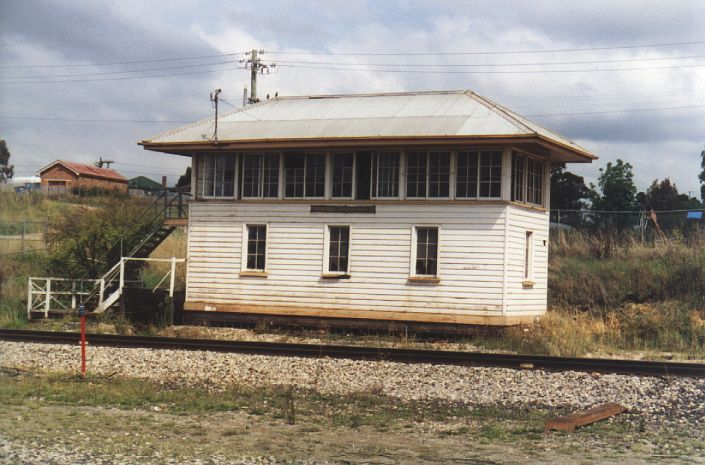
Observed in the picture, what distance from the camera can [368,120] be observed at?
926 inches

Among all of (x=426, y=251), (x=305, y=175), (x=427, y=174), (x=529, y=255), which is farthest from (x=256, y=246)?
(x=529, y=255)

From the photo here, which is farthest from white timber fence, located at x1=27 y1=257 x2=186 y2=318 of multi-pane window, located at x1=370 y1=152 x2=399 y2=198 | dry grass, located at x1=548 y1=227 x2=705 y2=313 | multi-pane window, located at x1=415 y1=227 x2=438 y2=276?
Result: dry grass, located at x1=548 y1=227 x2=705 y2=313

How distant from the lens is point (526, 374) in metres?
14.1

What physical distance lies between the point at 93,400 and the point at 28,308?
1342 cm

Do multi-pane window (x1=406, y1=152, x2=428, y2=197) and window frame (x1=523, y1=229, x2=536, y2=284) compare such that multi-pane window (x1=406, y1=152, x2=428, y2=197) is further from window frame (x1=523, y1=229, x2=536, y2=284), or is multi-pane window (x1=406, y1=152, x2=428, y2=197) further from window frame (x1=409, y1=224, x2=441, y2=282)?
window frame (x1=523, y1=229, x2=536, y2=284)

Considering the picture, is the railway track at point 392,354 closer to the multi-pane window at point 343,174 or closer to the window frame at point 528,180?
the multi-pane window at point 343,174

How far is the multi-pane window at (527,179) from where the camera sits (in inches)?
856

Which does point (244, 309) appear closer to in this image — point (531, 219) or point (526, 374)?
point (531, 219)

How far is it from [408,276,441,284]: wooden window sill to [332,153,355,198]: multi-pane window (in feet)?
9.25

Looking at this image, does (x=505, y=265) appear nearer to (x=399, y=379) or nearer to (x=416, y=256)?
(x=416, y=256)

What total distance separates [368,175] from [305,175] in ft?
5.89

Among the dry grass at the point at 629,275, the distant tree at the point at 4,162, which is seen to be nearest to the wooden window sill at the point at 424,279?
the dry grass at the point at 629,275

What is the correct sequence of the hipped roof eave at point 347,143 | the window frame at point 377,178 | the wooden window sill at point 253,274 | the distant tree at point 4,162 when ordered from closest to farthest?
the hipped roof eave at point 347,143 < the window frame at point 377,178 < the wooden window sill at point 253,274 < the distant tree at point 4,162

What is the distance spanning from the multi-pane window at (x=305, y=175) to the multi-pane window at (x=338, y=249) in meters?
1.10
